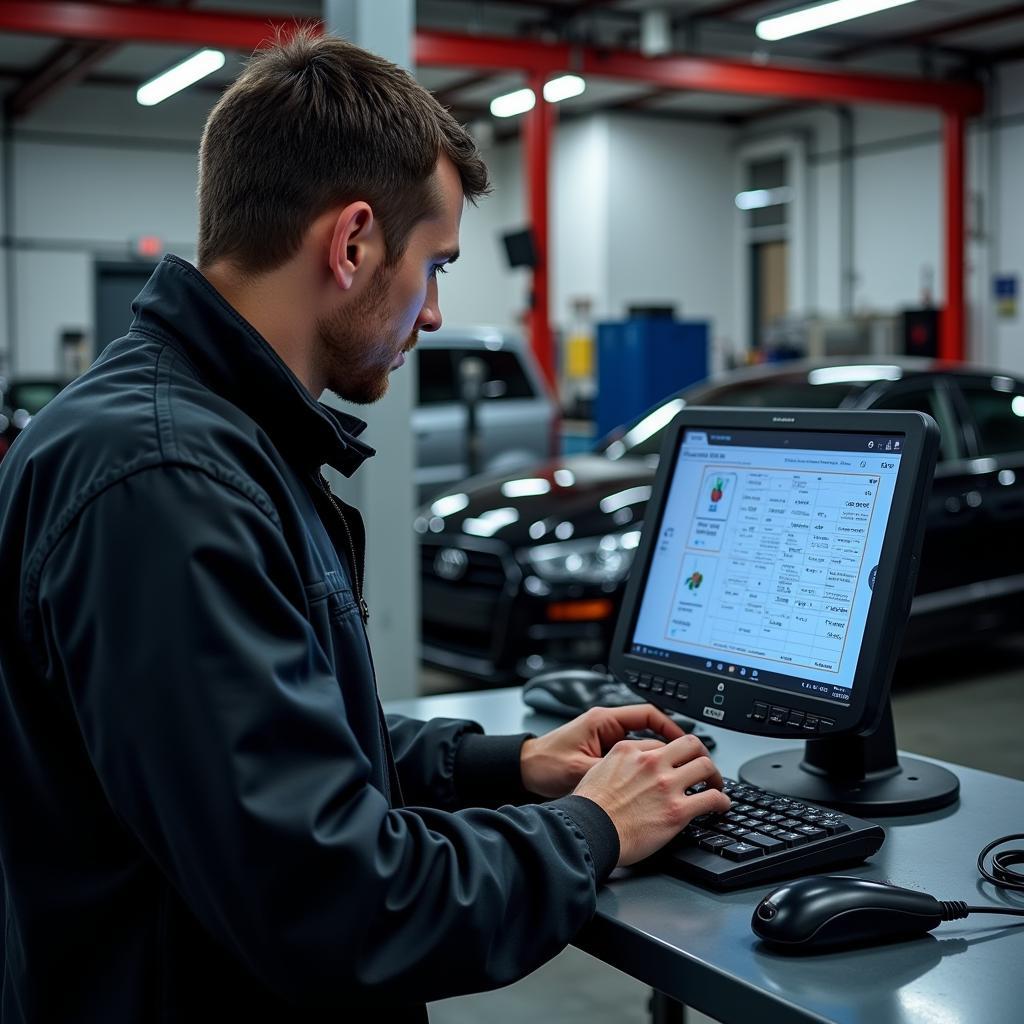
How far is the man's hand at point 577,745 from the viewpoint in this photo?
63.2 inches

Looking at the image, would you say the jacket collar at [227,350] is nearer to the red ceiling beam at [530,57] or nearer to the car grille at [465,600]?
the car grille at [465,600]

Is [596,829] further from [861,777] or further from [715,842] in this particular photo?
[861,777]

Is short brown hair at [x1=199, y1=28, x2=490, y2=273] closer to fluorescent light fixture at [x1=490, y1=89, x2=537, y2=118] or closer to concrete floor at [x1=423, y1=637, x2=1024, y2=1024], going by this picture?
concrete floor at [x1=423, y1=637, x2=1024, y2=1024]

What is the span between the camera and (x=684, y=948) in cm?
120

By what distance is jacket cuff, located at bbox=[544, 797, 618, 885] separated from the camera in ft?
4.19

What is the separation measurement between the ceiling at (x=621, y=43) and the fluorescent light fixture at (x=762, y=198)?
1.03 metres

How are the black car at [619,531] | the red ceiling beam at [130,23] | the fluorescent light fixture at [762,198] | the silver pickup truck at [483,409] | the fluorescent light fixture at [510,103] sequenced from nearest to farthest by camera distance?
the black car at [619,531] → the silver pickup truck at [483,409] → the red ceiling beam at [130,23] → the fluorescent light fixture at [510,103] → the fluorescent light fixture at [762,198]

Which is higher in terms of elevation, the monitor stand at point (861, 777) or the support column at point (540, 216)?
the support column at point (540, 216)

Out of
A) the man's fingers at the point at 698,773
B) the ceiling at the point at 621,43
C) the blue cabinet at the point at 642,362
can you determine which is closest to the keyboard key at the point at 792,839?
the man's fingers at the point at 698,773

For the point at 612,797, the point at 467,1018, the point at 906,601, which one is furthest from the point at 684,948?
the point at 467,1018

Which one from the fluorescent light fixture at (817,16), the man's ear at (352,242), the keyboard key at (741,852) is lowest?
the keyboard key at (741,852)

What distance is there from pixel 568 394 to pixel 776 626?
13.2 metres

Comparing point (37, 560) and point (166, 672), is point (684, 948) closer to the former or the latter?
point (166, 672)

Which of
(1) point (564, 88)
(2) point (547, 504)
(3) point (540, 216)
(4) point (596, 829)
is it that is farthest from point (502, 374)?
(4) point (596, 829)
